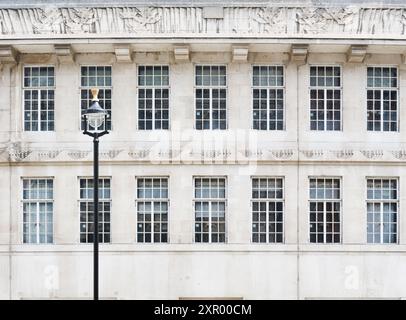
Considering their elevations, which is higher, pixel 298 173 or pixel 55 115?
pixel 55 115

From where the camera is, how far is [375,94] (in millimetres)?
22641

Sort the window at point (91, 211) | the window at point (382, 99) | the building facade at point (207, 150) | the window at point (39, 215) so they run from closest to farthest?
1. the building facade at point (207, 150)
2. the window at point (91, 211)
3. the window at point (39, 215)
4. the window at point (382, 99)

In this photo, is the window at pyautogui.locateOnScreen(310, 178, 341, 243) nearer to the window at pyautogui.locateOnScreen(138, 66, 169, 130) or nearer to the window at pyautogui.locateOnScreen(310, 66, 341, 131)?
the window at pyautogui.locateOnScreen(310, 66, 341, 131)

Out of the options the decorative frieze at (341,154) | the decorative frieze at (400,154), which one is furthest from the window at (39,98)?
the decorative frieze at (400,154)

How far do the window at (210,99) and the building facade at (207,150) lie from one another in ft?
0.13

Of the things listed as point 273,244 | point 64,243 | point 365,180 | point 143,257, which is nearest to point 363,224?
point 365,180

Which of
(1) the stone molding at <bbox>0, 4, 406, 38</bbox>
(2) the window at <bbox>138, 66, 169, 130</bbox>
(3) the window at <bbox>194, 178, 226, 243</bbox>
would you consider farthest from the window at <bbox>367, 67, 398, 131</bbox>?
(2) the window at <bbox>138, 66, 169, 130</bbox>

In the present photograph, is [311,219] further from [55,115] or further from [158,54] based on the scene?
[55,115]

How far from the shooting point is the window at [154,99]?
22.5 metres

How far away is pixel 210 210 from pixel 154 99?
3489 millimetres

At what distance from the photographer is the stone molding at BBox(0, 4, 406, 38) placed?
2198 centimetres

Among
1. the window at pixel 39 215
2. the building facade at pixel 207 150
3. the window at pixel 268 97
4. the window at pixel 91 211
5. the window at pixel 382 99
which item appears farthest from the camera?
the window at pixel 382 99

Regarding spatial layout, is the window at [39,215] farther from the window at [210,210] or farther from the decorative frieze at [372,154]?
the decorative frieze at [372,154]

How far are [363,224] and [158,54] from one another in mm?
7406
